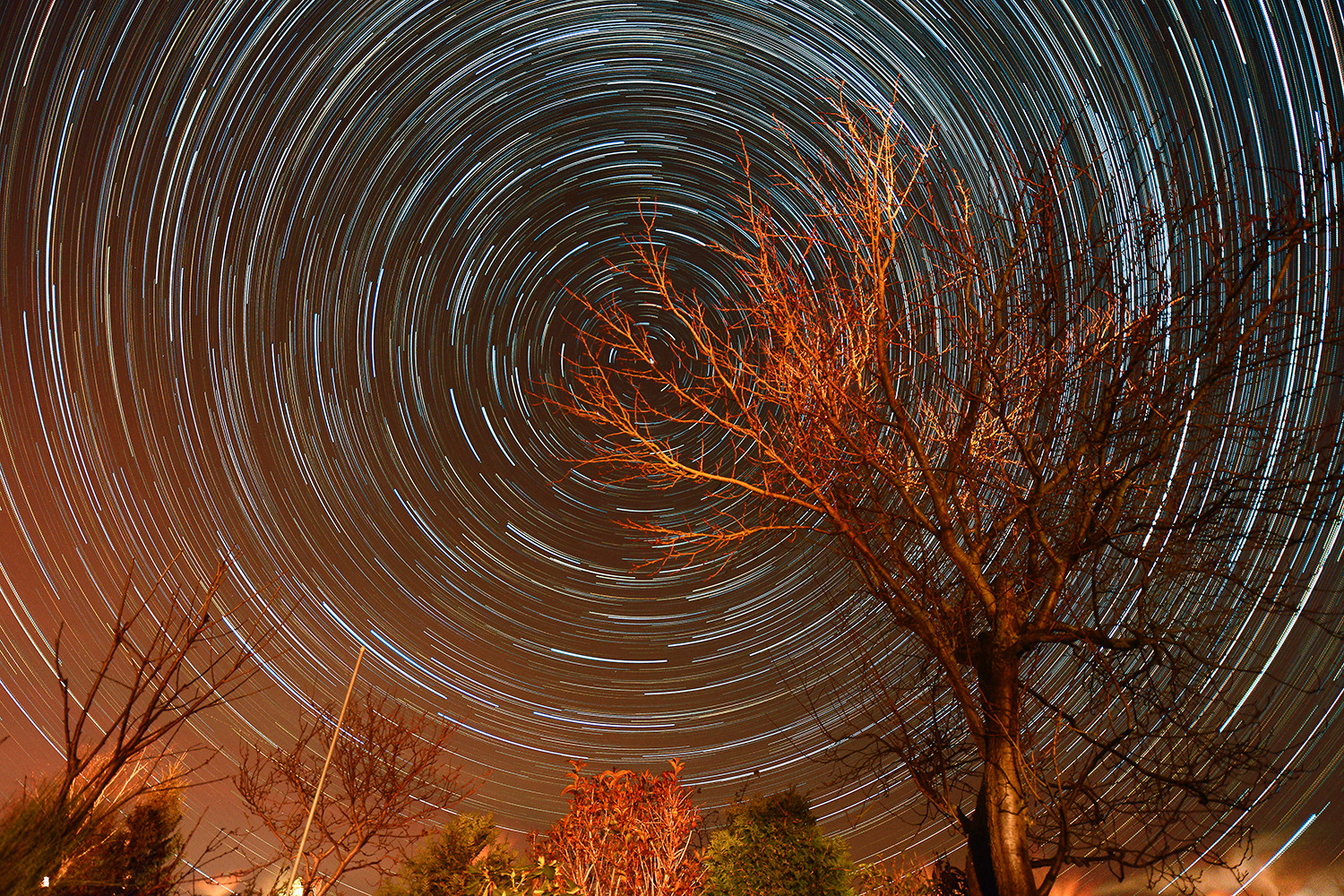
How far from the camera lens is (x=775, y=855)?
27.4 feet

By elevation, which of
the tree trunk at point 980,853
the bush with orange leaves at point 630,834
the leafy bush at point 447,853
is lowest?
the tree trunk at point 980,853

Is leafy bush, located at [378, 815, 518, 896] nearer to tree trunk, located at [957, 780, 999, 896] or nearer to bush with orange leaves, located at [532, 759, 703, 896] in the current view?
bush with orange leaves, located at [532, 759, 703, 896]

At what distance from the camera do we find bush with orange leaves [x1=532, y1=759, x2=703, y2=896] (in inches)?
268

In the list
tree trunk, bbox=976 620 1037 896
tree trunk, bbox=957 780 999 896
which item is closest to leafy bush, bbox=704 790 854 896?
tree trunk, bbox=957 780 999 896

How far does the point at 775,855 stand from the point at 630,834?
2.15m

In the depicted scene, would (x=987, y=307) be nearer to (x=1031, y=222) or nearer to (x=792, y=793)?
(x=1031, y=222)

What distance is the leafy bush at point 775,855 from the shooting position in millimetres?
8203

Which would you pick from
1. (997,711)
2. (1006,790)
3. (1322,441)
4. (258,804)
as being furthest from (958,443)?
(258,804)

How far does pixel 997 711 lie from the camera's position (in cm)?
312

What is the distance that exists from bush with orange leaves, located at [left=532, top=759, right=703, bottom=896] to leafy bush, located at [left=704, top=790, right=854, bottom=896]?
16.7 inches

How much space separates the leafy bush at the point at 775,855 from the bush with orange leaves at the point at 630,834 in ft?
1.39

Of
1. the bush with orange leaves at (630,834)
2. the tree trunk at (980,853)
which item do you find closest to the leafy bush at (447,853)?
the bush with orange leaves at (630,834)

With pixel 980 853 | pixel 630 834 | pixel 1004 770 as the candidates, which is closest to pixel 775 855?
pixel 630 834

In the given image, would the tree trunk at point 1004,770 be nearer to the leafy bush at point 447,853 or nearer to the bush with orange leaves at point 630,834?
the bush with orange leaves at point 630,834
